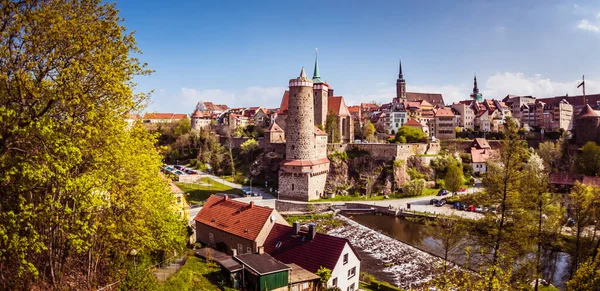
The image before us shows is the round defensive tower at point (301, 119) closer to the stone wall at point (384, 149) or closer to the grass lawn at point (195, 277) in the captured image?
the stone wall at point (384, 149)

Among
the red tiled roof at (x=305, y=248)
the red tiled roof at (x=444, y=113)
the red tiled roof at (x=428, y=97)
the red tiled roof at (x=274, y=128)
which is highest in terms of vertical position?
the red tiled roof at (x=428, y=97)

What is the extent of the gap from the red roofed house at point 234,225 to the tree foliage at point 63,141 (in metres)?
11.5

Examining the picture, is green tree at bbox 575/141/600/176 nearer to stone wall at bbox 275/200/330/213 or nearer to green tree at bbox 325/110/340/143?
green tree at bbox 325/110/340/143

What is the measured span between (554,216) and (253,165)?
4033 cm

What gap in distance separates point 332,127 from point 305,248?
37.2 m

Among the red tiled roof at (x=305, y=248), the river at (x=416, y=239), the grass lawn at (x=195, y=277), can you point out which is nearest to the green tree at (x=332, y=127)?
the river at (x=416, y=239)

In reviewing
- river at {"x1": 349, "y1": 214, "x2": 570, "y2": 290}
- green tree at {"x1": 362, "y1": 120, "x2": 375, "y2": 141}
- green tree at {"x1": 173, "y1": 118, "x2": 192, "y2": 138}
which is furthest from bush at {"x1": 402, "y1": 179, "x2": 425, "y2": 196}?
green tree at {"x1": 173, "y1": 118, "x2": 192, "y2": 138}

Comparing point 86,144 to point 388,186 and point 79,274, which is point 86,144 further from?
point 388,186

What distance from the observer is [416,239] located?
31.3 m

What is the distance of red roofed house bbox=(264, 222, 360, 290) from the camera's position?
60.5ft

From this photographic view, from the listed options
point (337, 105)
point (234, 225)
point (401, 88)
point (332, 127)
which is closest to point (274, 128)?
point (332, 127)

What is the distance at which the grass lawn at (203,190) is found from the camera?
141ft

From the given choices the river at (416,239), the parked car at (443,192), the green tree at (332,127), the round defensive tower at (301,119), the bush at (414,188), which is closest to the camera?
the river at (416,239)

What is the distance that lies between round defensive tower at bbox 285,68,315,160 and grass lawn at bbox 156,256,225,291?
92.5 feet
